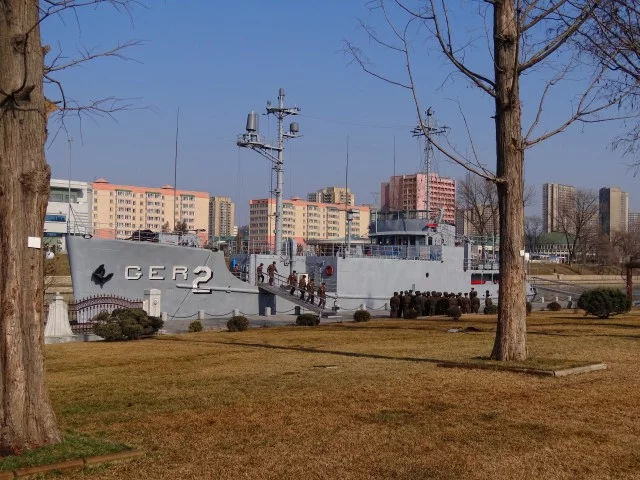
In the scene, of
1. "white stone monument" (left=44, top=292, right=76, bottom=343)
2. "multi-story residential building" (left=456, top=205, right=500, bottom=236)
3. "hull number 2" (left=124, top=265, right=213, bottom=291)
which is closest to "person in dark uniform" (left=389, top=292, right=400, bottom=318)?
"hull number 2" (left=124, top=265, right=213, bottom=291)

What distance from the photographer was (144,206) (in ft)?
424

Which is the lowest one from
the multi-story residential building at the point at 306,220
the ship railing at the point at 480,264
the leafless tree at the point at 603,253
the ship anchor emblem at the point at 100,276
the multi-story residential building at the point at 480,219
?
the ship anchor emblem at the point at 100,276

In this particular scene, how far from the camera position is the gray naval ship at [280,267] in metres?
29.2

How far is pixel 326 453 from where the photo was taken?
648 centimetres

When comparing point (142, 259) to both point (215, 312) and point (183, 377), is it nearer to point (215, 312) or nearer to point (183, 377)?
point (215, 312)

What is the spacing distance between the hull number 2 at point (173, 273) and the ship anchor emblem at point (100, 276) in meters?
0.76

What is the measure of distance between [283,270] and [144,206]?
98.1 m

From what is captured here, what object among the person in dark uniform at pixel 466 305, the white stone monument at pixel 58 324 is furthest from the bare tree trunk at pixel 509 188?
the person in dark uniform at pixel 466 305

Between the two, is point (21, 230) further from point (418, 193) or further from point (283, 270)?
point (418, 193)

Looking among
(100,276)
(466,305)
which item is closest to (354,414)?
(100,276)

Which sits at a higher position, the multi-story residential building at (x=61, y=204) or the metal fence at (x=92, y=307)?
the multi-story residential building at (x=61, y=204)

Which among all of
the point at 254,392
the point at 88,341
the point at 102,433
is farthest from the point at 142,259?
the point at 102,433

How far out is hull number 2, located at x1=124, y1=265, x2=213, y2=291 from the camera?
2948 centimetres

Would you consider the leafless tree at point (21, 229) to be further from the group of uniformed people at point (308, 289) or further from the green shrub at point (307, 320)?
the group of uniformed people at point (308, 289)
